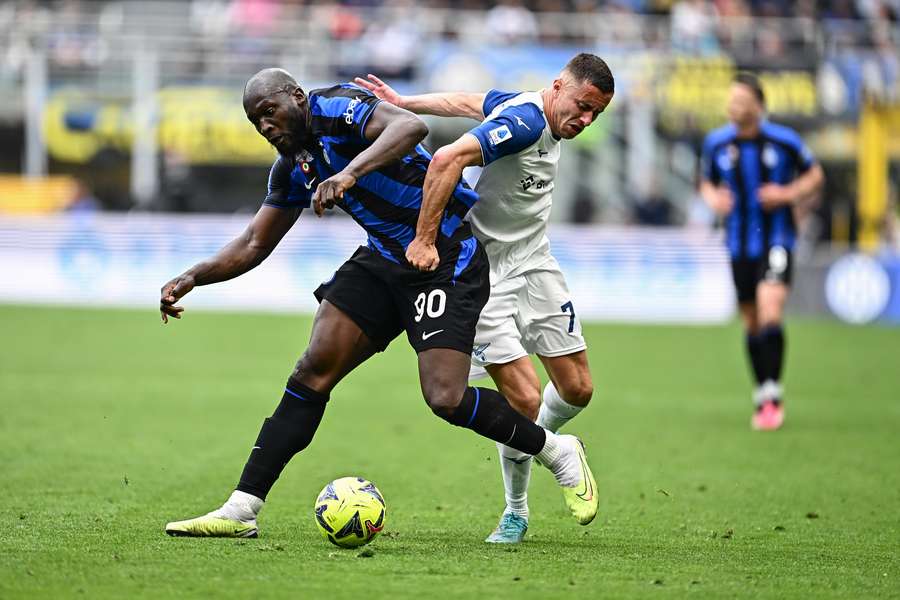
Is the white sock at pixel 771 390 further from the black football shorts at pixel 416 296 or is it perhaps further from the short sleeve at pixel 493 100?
the black football shorts at pixel 416 296

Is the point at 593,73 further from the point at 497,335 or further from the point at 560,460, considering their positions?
the point at 560,460

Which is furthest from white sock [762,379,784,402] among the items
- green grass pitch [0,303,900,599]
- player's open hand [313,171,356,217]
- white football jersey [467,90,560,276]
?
player's open hand [313,171,356,217]

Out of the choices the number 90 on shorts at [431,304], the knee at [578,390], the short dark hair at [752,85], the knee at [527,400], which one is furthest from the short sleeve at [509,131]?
the short dark hair at [752,85]

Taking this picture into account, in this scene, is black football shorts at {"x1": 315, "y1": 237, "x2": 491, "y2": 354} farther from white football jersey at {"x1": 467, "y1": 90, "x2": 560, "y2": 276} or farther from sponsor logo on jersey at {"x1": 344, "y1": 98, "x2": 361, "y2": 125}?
sponsor logo on jersey at {"x1": 344, "y1": 98, "x2": 361, "y2": 125}

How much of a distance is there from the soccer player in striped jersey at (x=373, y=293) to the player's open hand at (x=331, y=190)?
7.6 inches

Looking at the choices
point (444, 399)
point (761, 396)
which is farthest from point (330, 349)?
point (761, 396)

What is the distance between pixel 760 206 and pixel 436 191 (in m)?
6.44

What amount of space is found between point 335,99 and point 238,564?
2.11 meters

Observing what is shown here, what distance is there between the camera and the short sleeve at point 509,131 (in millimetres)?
6363

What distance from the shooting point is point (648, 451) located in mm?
10172

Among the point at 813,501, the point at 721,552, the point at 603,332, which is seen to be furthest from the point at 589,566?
the point at 603,332

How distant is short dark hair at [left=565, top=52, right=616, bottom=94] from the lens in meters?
6.55

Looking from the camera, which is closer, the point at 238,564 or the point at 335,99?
the point at 238,564

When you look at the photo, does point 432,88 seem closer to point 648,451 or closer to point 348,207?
point 648,451
